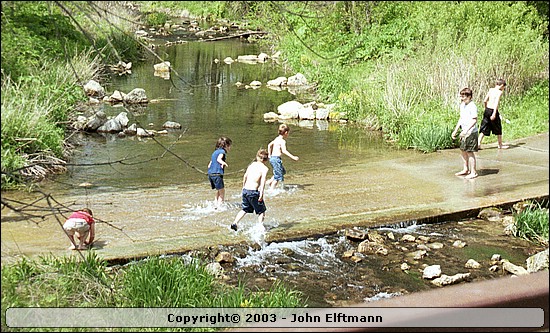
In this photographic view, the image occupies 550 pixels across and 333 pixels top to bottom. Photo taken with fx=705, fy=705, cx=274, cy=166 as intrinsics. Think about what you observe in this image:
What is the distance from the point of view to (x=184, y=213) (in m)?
9.85

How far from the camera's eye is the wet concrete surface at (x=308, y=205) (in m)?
8.34

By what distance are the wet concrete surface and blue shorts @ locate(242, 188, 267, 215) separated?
0.30m

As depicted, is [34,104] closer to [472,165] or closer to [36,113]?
[36,113]

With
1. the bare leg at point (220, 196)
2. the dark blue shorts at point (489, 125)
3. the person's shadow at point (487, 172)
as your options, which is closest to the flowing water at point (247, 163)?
the bare leg at point (220, 196)

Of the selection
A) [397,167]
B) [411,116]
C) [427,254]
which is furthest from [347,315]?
[411,116]

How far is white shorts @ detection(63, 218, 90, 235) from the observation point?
7559 millimetres

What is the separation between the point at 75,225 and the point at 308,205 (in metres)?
3.81

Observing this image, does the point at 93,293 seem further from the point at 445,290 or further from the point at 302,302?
the point at 445,290

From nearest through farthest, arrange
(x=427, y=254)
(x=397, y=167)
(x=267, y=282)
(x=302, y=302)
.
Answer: (x=302, y=302) < (x=267, y=282) < (x=427, y=254) < (x=397, y=167)

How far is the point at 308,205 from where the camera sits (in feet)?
33.9

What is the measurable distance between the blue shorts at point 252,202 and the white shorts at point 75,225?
85.3 inches

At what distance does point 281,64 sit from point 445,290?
87.6 ft

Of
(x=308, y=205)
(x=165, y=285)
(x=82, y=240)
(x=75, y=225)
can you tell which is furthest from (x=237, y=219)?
(x=165, y=285)

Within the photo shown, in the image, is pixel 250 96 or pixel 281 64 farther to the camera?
pixel 281 64
